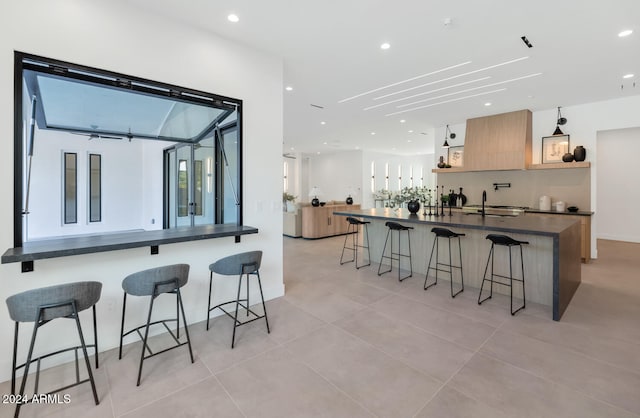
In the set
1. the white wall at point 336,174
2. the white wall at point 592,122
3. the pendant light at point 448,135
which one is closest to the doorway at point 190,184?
the pendant light at point 448,135

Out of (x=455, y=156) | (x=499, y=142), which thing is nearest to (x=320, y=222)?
(x=455, y=156)

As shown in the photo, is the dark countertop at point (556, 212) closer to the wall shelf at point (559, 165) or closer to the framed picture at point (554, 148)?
the wall shelf at point (559, 165)

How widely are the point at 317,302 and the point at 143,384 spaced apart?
6.32ft

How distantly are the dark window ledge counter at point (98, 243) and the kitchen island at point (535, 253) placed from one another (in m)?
2.85

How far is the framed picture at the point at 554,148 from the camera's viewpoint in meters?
5.82

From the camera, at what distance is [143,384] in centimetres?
206

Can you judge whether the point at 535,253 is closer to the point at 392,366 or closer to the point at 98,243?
the point at 392,366

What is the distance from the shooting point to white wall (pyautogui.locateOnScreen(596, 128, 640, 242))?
7020 millimetres

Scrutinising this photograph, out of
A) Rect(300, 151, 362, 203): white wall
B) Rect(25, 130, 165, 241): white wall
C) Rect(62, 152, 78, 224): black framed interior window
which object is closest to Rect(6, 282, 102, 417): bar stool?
Rect(25, 130, 165, 241): white wall

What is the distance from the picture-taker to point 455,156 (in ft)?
23.6

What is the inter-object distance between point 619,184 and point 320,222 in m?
7.53

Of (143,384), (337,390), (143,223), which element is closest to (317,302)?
(337,390)

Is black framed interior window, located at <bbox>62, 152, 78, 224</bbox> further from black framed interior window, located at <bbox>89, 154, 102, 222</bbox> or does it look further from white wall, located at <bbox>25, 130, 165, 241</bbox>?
black framed interior window, located at <bbox>89, 154, 102, 222</bbox>

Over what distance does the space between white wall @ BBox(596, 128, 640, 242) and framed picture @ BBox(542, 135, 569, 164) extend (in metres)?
2.68
